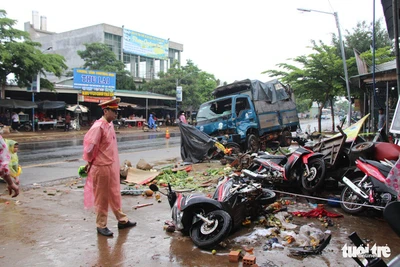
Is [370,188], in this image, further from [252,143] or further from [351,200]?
[252,143]

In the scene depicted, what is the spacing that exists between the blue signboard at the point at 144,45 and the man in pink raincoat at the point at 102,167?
45627mm

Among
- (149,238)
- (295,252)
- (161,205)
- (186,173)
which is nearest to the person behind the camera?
(295,252)

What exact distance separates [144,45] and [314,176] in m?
47.8

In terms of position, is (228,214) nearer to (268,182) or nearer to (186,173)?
(268,182)

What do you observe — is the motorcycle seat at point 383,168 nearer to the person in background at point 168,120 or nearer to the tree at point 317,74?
the tree at point 317,74

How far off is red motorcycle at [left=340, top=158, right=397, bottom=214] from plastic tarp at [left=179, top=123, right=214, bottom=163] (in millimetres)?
5921

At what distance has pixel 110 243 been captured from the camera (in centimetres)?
435

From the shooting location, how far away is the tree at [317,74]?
19844mm

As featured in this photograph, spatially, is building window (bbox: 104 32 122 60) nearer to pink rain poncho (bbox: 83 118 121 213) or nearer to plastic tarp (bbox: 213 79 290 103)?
plastic tarp (bbox: 213 79 290 103)

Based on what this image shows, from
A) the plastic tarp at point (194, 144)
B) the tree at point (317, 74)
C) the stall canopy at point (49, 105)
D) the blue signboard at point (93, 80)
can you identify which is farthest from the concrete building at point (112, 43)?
the plastic tarp at point (194, 144)

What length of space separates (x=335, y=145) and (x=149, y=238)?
3872 mm

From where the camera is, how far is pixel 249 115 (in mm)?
11977

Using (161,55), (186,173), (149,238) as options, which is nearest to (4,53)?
(186,173)

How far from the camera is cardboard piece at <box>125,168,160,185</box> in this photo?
7.94m
